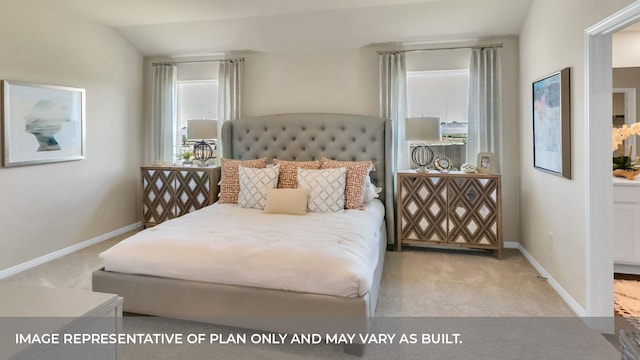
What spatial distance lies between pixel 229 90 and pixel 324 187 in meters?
2.18

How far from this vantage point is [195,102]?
5281mm

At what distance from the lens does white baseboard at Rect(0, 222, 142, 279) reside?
3529 millimetres

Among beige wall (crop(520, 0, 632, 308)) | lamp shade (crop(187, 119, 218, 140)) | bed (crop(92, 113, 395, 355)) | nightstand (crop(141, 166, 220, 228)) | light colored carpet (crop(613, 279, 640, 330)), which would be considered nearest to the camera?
bed (crop(92, 113, 395, 355))

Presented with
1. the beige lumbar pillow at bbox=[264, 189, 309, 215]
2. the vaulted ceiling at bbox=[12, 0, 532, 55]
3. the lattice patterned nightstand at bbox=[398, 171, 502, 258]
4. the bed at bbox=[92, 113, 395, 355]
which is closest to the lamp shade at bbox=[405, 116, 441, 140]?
the lattice patterned nightstand at bbox=[398, 171, 502, 258]

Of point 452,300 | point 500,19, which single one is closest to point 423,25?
point 500,19

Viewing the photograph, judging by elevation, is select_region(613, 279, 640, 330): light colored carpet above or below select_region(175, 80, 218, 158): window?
below

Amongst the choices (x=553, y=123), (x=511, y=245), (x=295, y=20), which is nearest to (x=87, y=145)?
(x=295, y=20)

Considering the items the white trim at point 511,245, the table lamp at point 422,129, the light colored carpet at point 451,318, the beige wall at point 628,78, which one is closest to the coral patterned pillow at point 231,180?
the light colored carpet at point 451,318

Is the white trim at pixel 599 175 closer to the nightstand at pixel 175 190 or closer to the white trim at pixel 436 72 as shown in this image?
the white trim at pixel 436 72

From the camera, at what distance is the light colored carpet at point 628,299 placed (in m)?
2.73

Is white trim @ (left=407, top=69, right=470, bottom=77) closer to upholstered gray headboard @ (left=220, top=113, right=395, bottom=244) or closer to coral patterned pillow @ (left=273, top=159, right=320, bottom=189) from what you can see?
upholstered gray headboard @ (left=220, top=113, right=395, bottom=244)

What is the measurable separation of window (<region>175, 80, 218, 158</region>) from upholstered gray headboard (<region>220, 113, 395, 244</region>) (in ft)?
1.98

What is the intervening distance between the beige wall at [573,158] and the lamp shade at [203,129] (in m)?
3.67

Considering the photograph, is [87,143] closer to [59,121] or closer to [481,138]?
[59,121]
